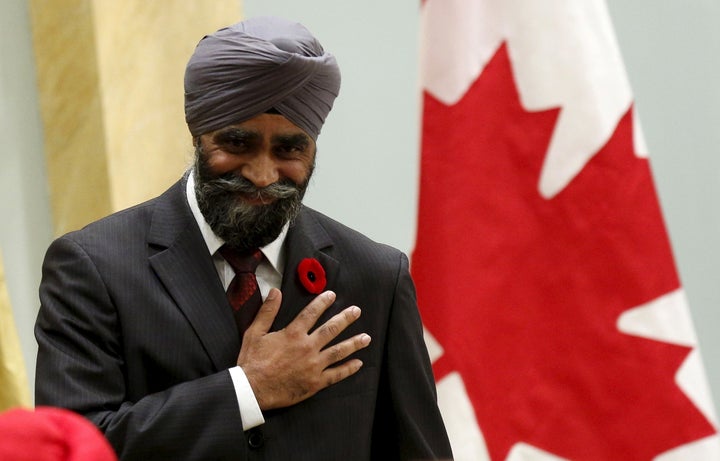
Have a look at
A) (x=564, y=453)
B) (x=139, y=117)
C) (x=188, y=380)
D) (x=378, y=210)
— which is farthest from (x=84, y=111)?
(x=564, y=453)

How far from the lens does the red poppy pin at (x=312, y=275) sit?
86.2 inches

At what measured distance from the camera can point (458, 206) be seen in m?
3.04

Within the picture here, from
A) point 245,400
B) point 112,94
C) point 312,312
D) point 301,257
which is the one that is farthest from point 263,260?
point 112,94

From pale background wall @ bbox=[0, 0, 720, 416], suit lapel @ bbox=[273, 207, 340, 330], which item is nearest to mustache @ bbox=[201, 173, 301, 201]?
suit lapel @ bbox=[273, 207, 340, 330]

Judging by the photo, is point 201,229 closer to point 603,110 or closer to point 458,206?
point 458,206

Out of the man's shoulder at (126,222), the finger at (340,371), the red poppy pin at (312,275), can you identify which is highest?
the man's shoulder at (126,222)

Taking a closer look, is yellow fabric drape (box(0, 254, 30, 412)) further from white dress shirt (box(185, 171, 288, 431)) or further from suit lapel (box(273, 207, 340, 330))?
suit lapel (box(273, 207, 340, 330))

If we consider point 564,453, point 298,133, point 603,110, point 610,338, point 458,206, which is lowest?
point 564,453

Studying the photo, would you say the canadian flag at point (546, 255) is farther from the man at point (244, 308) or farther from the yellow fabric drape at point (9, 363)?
the yellow fabric drape at point (9, 363)

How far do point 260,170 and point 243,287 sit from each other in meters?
0.20

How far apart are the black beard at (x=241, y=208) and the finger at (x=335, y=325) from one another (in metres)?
0.20

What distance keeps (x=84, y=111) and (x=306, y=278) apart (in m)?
1.10

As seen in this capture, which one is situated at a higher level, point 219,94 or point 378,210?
point 219,94

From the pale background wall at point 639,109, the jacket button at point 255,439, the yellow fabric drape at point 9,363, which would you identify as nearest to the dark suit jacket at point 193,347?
the jacket button at point 255,439
